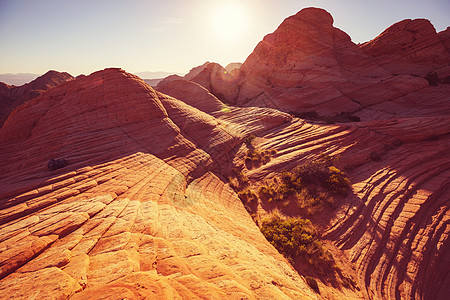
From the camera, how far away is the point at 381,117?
23609 mm

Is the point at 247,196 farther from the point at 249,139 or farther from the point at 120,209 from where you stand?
the point at 120,209

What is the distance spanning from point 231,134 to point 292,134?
725cm

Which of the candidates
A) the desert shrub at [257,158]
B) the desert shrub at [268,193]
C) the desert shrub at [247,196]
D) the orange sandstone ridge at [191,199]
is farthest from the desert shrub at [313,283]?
the desert shrub at [257,158]

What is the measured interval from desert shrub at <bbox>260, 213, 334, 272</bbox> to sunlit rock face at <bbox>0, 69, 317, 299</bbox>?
1.19 metres

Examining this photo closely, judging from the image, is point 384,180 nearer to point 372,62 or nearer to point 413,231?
point 413,231

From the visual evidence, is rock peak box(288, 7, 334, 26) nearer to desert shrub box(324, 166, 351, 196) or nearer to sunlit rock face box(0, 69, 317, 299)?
desert shrub box(324, 166, 351, 196)

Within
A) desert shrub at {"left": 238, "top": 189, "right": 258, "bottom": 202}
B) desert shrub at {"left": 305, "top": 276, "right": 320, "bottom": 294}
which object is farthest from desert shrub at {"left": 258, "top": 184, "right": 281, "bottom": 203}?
desert shrub at {"left": 305, "top": 276, "right": 320, "bottom": 294}

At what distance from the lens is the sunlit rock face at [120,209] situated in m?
3.85

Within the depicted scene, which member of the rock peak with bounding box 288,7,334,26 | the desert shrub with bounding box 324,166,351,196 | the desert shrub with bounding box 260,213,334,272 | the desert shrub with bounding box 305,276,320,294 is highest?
the rock peak with bounding box 288,7,334,26

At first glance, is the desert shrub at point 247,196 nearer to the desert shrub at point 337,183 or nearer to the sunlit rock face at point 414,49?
the desert shrub at point 337,183

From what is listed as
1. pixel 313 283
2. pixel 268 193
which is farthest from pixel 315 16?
pixel 313 283

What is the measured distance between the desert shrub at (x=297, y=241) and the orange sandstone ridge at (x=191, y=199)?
0.66 metres

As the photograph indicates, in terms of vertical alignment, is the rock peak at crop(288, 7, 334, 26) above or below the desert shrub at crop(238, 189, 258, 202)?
above

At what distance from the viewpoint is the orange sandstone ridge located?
4258mm
